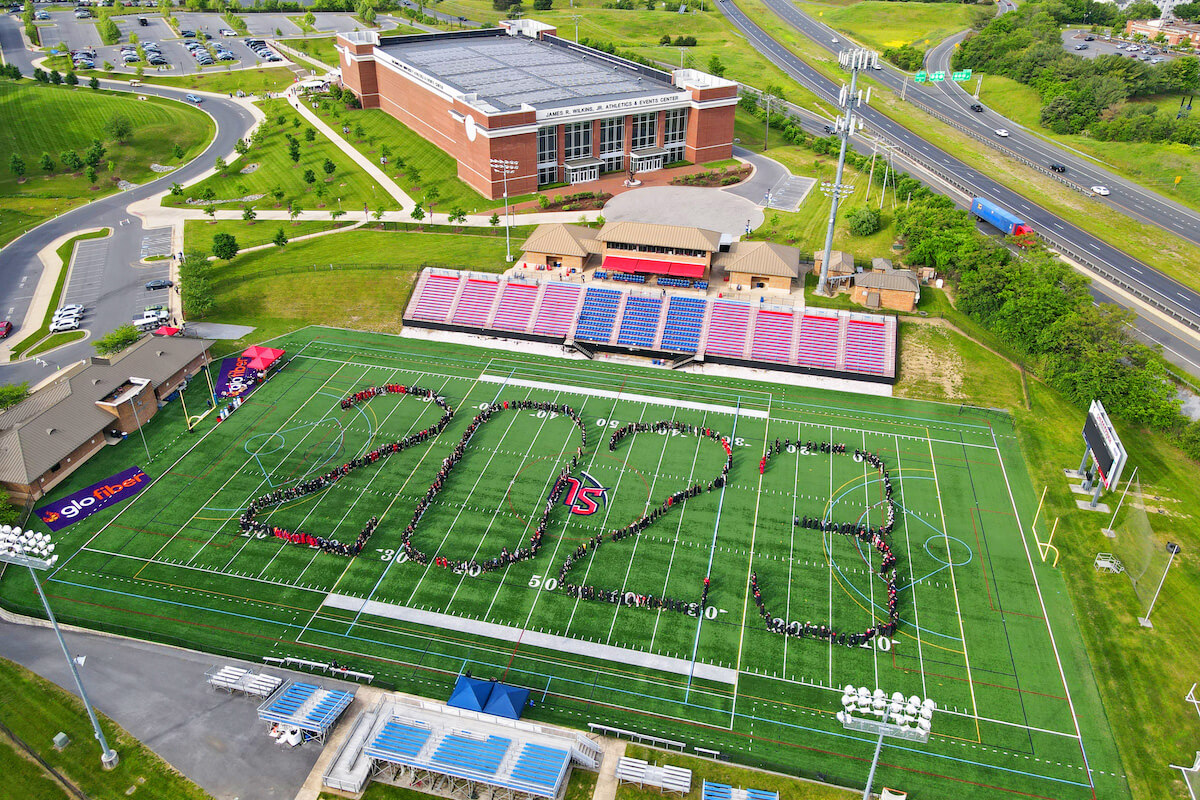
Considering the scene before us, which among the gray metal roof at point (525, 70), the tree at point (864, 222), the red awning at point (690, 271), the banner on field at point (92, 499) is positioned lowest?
the banner on field at point (92, 499)

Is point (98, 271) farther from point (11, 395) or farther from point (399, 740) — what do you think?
point (399, 740)

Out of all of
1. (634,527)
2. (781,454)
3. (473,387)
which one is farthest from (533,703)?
(473,387)

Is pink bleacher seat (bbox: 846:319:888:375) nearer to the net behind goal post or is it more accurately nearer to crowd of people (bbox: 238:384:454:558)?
the net behind goal post

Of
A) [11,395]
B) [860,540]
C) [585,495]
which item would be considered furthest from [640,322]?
[11,395]

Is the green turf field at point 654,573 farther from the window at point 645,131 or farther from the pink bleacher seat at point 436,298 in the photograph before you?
the window at point 645,131

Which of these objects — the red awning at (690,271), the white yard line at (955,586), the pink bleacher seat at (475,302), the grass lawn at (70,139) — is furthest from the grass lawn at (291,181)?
the white yard line at (955,586)

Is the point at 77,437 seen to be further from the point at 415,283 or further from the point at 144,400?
the point at 415,283
